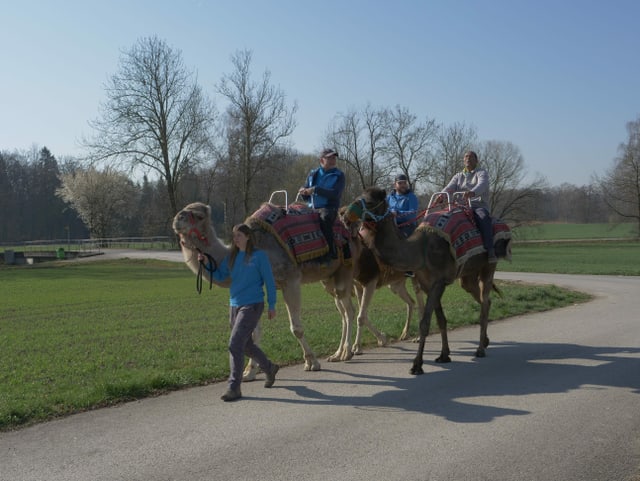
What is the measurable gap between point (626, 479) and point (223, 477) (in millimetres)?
3191

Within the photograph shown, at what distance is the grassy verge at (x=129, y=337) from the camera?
25.5 ft

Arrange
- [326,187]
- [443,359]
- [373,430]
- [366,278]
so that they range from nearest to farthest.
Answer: [373,430] < [326,187] < [443,359] < [366,278]

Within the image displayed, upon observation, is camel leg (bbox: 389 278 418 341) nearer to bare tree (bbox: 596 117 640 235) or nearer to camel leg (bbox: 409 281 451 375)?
camel leg (bbox: 409 281 451 375)

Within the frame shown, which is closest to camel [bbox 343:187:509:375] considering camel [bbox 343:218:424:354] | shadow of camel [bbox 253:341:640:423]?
shadow of camel [bbox 253:341:640:423]

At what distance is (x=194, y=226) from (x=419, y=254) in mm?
3385

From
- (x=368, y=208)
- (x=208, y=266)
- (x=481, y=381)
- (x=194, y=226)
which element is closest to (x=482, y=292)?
(x=481, y=381)

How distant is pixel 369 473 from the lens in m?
4.99

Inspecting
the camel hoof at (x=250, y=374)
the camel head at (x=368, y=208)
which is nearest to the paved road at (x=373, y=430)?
the camel hoof at (x=250, y=374)

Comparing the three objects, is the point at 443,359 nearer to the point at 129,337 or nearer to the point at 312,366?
the point at 312,366

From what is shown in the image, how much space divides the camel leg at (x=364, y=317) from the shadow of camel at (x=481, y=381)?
329 mm

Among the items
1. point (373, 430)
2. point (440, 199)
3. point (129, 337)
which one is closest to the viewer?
point (373, 430)

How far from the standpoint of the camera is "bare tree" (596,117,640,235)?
258ft

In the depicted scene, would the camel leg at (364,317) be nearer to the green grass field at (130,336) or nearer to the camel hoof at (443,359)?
the green grass field at (130,336)

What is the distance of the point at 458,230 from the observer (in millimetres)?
9734
